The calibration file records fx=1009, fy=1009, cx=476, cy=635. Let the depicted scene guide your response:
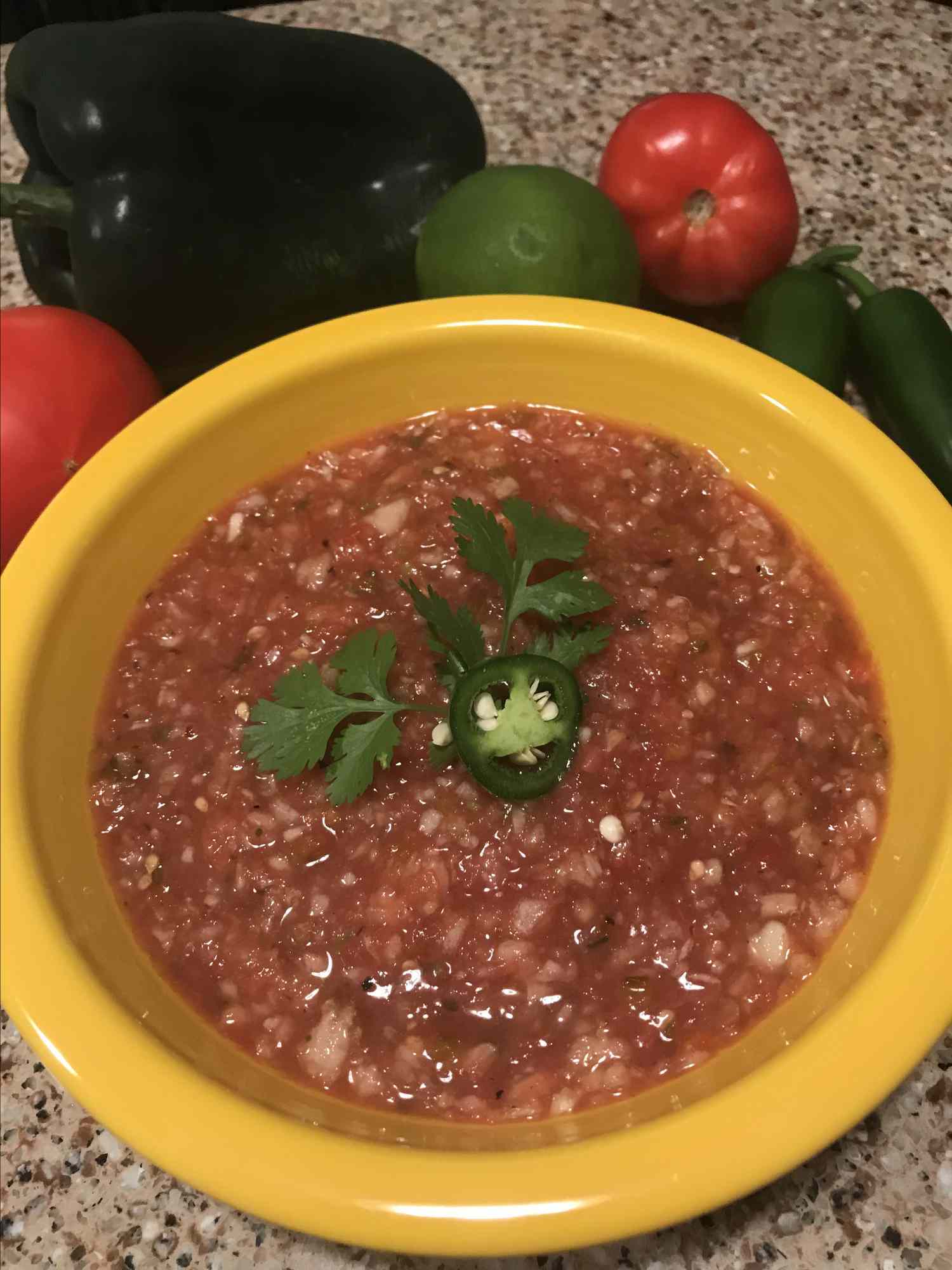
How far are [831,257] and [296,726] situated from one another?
5.33 feet

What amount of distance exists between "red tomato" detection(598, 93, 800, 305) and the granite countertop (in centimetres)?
35

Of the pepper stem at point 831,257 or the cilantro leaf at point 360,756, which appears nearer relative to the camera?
the cilantro leaf at point 360,756

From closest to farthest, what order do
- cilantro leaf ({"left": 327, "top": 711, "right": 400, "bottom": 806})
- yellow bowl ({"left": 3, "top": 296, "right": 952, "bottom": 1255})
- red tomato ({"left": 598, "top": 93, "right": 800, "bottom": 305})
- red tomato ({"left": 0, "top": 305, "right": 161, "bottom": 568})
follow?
yellow bowl ({"left": 3, "top": 296, "right": 952, "bottom": 1255}), cilantro leaf ({"left": 327, "top": 711, "right": 400, "bottom": 806}), red tomato ({"left": 0, "top": 305, "right": 161, "bottom": 568}), red tomato ({"left": 598, "top": 93, "right": 800, "bottom": 305})

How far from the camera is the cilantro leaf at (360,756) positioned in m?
1.58

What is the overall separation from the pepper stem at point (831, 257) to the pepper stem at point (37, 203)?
1.62 meters

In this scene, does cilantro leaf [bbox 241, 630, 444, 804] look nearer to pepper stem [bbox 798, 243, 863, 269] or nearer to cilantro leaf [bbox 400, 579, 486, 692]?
cilantro leaf [bbox 400, 579, 486, 692]

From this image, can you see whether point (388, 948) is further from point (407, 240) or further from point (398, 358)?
point (407, 240)

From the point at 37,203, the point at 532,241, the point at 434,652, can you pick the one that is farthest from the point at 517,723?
the point at 37,203

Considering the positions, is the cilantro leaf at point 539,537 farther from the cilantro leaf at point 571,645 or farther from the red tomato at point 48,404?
the red tomato at point 48,404

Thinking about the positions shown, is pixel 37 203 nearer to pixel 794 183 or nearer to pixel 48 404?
pixel 48 404

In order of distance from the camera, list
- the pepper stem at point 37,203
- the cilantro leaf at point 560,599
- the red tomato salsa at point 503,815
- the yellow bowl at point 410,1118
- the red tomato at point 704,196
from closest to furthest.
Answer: the yellow bowl at point 410,1118 < the red tomato salsa at point 503,815 < the cilantro leaf at point 560,599 < the pepper stem at point 37,203 < the red tomato at point 704,196

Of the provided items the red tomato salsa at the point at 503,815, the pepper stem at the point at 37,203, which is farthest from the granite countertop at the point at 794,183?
the pepper stem at the point at 37,203

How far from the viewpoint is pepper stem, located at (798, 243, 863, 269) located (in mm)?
2271

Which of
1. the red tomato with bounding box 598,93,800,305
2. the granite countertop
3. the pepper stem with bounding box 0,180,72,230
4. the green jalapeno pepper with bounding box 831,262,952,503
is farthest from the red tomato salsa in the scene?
the pepper stem with bounding box 0,180,72,230
